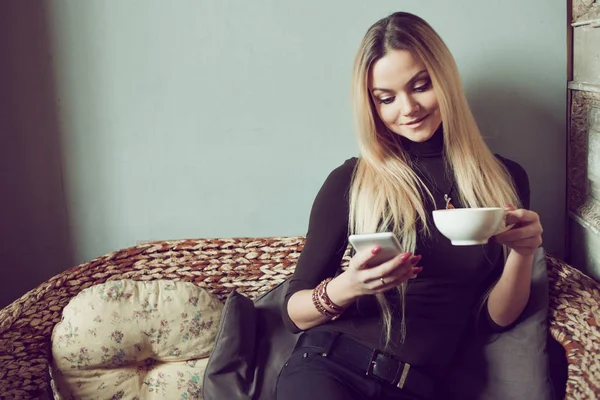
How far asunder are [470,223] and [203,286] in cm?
97

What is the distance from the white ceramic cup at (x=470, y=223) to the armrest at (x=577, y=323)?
1.52ft

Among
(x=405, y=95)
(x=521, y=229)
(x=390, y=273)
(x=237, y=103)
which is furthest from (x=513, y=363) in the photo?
(x=237, y=103)

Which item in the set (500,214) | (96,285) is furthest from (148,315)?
(500,214)

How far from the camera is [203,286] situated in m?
1.79

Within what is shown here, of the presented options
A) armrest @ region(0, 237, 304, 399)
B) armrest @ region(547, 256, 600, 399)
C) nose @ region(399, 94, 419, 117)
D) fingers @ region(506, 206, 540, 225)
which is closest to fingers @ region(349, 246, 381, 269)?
fingers @ region(506, 206, 540, 225)

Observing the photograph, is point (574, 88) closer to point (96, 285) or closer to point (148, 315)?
point (148, 315)

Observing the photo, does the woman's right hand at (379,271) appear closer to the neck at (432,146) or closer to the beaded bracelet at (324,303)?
the beaded bracelet at (324,303)

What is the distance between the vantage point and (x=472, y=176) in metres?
1.45

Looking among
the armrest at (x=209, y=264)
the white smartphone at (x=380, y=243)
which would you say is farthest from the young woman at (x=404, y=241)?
the armrest at (x=209, y=264)

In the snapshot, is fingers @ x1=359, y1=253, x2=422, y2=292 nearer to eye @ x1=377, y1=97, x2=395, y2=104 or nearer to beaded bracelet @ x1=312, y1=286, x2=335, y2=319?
beaded bracelet @ x1=312, y1=286, x2=335, y2=319

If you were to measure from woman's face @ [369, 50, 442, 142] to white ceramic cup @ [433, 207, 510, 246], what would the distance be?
0.42m

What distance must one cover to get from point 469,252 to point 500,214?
39 centimetres

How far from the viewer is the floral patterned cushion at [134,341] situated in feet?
5.28

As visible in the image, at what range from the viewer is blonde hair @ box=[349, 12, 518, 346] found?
1395 millimetres
